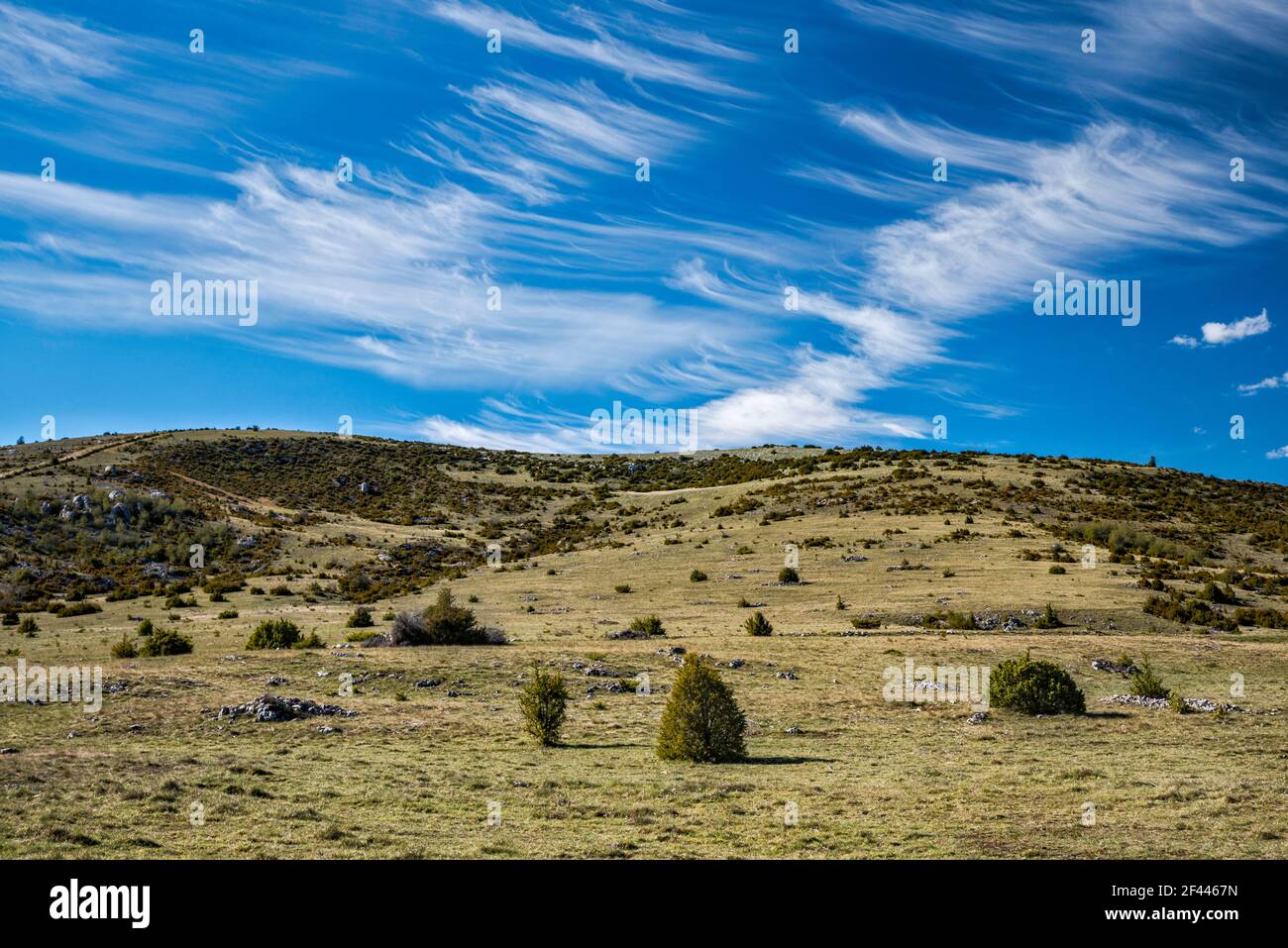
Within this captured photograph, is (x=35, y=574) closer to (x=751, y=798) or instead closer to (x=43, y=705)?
(x=43, y=705)

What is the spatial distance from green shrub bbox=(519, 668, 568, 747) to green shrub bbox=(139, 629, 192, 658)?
712 inches

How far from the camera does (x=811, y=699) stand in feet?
86.7

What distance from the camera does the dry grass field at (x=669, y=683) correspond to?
1291 cm

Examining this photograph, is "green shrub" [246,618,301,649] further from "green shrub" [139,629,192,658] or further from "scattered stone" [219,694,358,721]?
"scattered stone" [219,694,358,721]

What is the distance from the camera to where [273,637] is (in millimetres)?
34344

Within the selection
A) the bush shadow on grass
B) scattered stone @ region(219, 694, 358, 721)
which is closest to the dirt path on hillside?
scattered stone @ region(219, 694, 358, 721)

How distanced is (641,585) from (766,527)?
16.9 meters

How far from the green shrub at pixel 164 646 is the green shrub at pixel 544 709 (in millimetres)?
18094

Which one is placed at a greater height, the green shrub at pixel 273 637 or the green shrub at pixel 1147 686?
the green shrub at pixel 273 637

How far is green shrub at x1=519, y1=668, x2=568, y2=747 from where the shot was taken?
21.2m

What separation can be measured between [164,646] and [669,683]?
1981 centimetres

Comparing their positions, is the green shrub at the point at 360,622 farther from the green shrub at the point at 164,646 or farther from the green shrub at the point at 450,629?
the green shrub at the point at 164,646

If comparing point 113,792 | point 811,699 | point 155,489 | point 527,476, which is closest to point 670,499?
point 527,476

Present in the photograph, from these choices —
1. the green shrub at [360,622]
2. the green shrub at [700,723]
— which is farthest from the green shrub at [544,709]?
the green shrub at [360,622]
